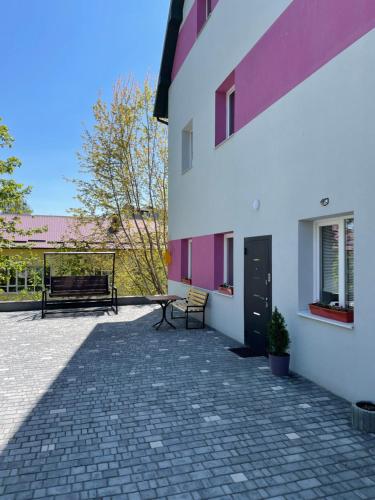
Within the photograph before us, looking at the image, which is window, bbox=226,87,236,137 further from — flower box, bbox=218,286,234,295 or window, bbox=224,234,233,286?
flower box, bbox=218,286,234,295

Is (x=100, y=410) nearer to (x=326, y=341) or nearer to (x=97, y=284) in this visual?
(x=326, y=341)

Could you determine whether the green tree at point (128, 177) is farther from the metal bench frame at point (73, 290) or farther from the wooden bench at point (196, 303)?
the wooden bench at point (196, 303)

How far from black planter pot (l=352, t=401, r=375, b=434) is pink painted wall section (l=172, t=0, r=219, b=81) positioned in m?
8.96

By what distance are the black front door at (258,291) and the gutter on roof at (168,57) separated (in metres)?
8.33

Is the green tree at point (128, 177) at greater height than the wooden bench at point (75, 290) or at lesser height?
greater

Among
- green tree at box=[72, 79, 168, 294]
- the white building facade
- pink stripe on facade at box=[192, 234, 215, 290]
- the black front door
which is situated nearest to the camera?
the white building facade

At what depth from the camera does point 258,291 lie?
20.7 feet

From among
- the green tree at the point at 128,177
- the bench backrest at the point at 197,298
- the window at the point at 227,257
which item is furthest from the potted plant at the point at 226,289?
the green tree at the point at 128,177

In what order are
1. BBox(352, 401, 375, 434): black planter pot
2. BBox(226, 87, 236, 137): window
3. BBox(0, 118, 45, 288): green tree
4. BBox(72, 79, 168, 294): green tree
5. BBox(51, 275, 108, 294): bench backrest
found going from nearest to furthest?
BBox(352, 401, 375, 434): black planter pot < BBox(226, 87, 236, 137): window < BBox(0, 118, 45, 288): green tree < BBox(51, 275, 108, 294): bench backrest < BBox(72, 79, 168, 294): green tree

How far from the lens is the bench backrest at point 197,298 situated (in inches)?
338

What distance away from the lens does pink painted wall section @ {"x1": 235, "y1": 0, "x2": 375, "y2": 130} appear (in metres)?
4.20

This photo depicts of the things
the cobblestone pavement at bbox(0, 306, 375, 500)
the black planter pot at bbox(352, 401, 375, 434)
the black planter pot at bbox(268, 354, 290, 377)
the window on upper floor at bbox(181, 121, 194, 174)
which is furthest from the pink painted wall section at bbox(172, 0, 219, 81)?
the black planter pot at bbox(352, 401, 375, 434)

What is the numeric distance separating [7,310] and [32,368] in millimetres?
6228

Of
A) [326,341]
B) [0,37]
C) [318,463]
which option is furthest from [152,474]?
[0,37]
